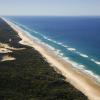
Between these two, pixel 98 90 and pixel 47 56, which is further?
pixel 47 56

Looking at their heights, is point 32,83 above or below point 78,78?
above

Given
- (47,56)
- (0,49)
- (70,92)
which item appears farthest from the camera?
(0,49)

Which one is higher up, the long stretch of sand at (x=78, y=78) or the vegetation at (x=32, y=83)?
the vegetation at (x=32, y=83)

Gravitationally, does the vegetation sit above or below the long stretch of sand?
above

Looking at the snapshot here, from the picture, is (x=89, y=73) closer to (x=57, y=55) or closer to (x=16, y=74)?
(x=16, y=74)

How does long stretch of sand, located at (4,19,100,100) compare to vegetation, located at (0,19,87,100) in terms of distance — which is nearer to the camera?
vegetation, located at (0,19,87,100)

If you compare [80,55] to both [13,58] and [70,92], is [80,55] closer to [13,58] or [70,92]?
[13,58]

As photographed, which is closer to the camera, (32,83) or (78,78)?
(32,83)

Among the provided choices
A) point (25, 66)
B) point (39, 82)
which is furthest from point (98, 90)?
point (25, 66)

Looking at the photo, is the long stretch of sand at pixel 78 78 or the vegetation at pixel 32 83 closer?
the vegetation at pixel 32 83

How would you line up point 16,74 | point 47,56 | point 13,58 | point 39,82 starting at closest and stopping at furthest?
point 39,82 < point 16,74 < point 13,58 < point 47,56
